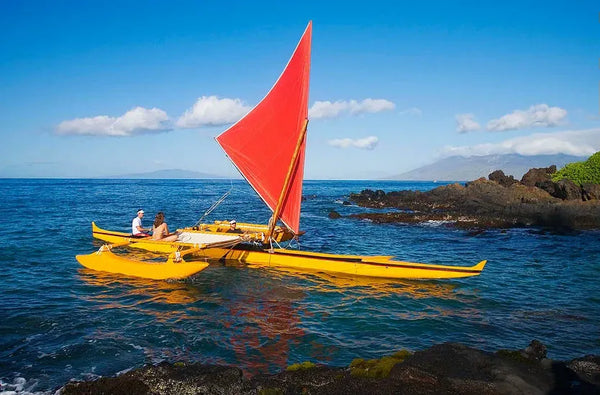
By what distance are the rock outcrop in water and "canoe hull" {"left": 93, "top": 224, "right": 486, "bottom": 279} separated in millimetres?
8466

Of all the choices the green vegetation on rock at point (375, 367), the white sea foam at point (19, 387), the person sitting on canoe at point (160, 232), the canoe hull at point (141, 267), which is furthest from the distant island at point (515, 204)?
the white sea foam at point (19, 387)

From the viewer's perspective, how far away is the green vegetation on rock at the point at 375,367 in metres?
8.49

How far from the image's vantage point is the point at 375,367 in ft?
28.6

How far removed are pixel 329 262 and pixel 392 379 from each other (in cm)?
1070

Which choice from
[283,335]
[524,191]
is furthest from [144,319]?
[524,191]

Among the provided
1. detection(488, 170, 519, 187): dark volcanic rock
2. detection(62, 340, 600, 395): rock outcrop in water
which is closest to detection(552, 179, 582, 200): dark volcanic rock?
detection(488, 170, 519, 187): dark volcanic rock

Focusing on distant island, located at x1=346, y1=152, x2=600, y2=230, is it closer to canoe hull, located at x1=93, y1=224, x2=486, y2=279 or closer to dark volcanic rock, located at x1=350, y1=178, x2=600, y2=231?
dark volcanic rock, located at x1=350, y1=178, x2=600, y2=231

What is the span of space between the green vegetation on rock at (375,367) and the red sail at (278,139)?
10.7 meters

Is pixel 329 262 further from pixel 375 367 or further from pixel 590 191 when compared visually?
pixel 590 191

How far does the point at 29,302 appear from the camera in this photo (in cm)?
1454

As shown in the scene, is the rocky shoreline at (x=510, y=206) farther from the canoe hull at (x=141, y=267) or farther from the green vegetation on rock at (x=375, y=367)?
the green vegetation on rock at (x=375, y=367)

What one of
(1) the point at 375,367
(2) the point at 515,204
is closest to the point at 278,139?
(1) the point at 375,367

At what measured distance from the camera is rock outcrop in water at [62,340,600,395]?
7832 millimetres

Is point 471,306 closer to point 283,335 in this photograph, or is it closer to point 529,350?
point 529,350
